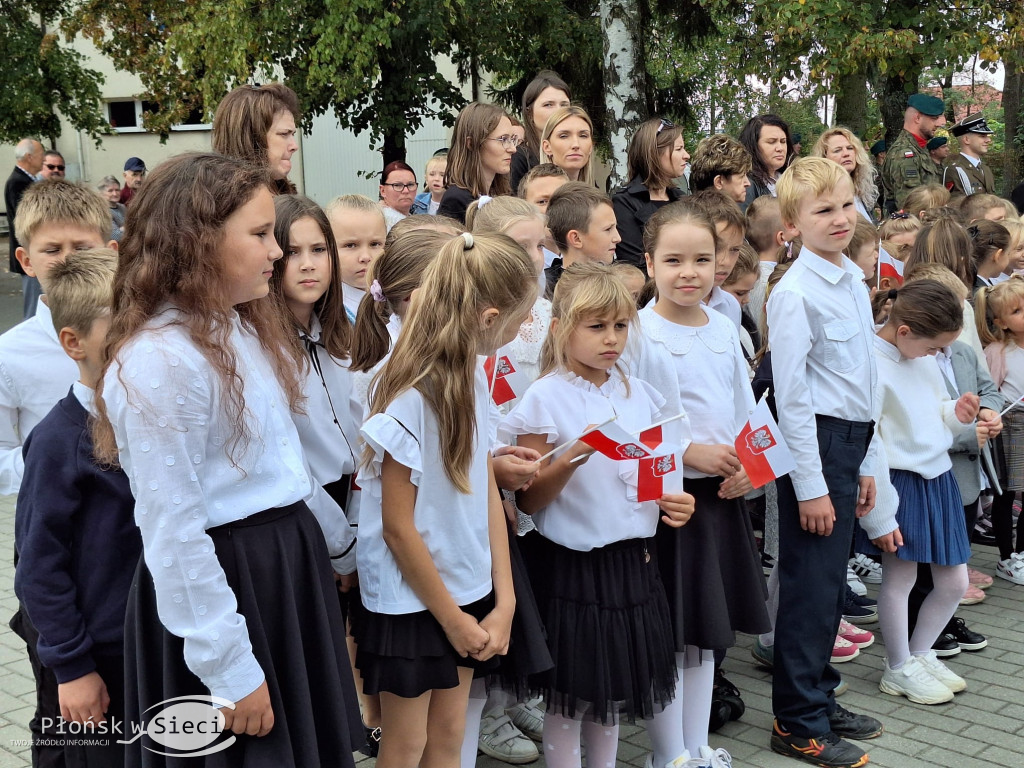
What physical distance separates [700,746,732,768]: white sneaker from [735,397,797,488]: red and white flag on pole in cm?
89

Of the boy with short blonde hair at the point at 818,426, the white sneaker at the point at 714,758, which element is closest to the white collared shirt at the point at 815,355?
the boy with short blonde hair at the point at 818,426

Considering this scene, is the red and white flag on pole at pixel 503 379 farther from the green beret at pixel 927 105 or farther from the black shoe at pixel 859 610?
the green beret at pixel 927 105

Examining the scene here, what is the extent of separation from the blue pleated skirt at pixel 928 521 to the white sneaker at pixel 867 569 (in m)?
1.21

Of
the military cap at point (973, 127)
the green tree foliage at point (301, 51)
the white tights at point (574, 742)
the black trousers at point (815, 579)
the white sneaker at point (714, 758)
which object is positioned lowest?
the white sneaker at point (714, 758)

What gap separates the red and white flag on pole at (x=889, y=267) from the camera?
549 centimetres

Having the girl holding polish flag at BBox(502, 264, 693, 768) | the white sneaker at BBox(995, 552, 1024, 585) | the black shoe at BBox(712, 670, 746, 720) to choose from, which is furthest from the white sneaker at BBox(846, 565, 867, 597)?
the girl holding polish flag at BBox(502, 264, 693, 768)

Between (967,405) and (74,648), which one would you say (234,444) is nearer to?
(74,648)

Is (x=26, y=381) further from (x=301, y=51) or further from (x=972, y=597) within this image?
(x=301, y=51)

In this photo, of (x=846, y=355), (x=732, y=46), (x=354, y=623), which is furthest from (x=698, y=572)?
(x=732, y=46)

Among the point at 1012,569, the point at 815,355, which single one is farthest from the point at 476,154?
the point at 1012,569

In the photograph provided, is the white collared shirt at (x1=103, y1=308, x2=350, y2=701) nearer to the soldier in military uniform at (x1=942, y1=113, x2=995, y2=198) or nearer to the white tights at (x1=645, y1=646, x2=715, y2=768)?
the white tights at (x1=645, y1=646, x2=715, y2=768)

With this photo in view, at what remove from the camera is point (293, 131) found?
4.16 metres

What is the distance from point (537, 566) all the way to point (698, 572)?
20.6 inches

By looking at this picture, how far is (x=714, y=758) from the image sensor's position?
341 centimetres
